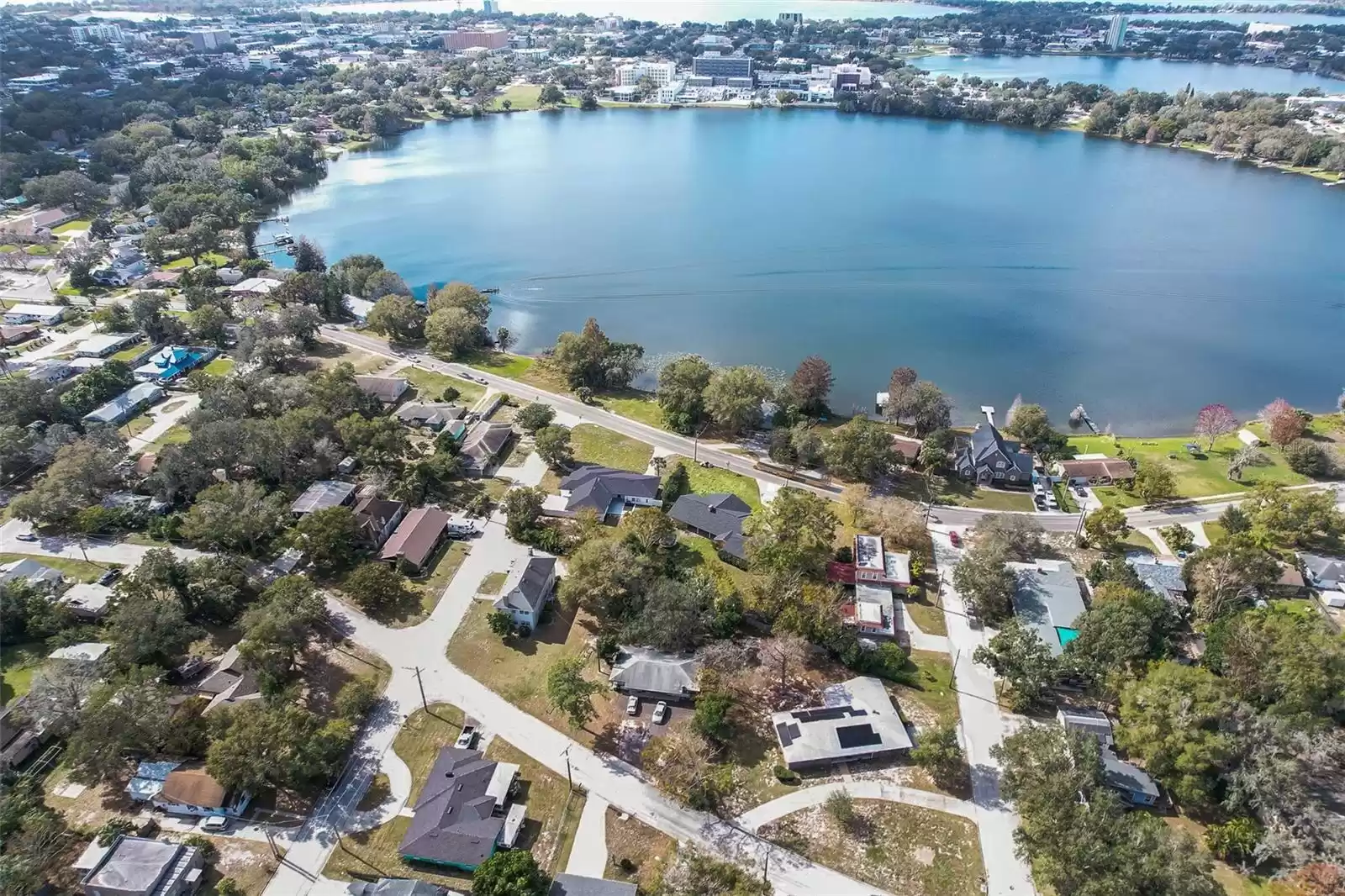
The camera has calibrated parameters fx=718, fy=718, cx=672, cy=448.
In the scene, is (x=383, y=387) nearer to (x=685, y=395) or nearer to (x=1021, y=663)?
(x=685, y=395)

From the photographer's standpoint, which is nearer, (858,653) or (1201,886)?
(1201,886)

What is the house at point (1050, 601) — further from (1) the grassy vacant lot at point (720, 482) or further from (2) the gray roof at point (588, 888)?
(2) the gray roof at point (588, 888)

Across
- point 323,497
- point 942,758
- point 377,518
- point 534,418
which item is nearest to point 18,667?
point 323,497

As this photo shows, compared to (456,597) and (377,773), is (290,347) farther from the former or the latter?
(377,773)

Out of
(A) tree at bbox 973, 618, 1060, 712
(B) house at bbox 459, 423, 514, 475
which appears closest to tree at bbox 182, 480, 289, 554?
(B) house at bbox 459, 423, 514, 475

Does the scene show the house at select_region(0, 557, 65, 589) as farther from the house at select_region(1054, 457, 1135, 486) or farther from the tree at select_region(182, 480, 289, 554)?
the house at select_region(1054, 457, 1135, 486)

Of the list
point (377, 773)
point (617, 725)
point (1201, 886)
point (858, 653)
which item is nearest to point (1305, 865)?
point (1201, 886)
